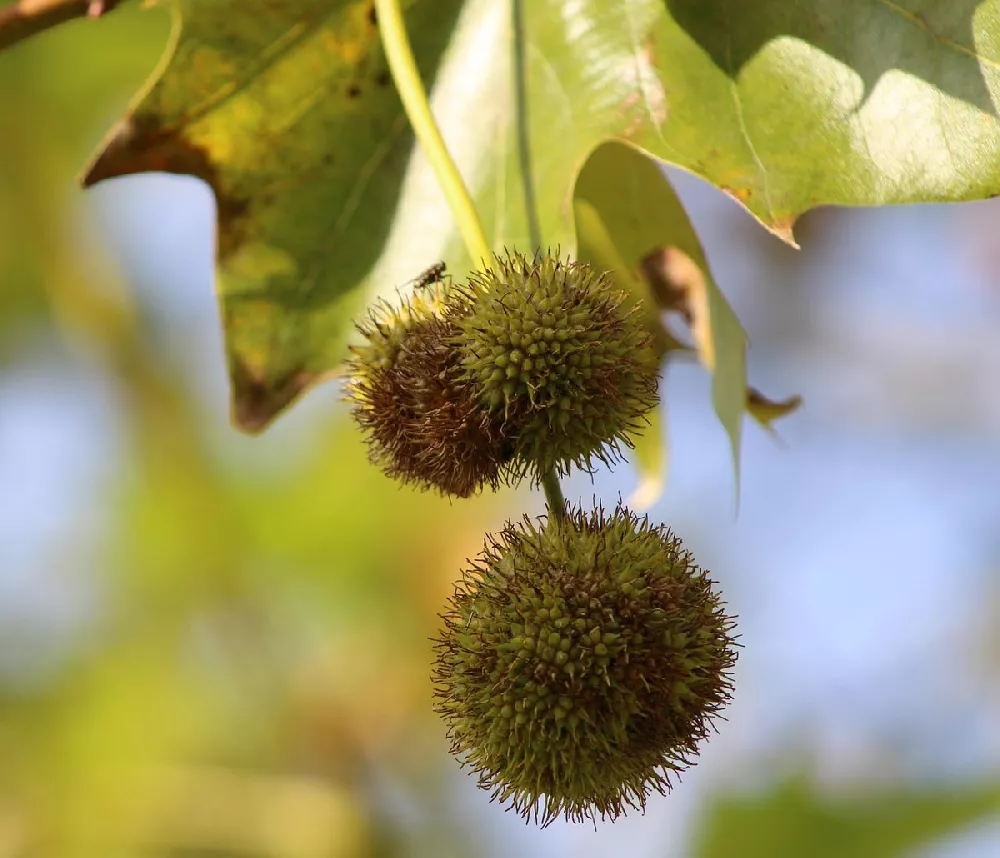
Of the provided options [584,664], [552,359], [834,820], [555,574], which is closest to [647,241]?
[552,359]

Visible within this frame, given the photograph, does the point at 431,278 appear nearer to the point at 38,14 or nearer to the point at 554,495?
the point at 554,495

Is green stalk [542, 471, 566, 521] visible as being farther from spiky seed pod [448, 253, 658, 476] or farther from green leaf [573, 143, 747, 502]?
green leaf [573, 143, 747, 502]

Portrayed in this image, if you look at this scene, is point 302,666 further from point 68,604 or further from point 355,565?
point 68,604

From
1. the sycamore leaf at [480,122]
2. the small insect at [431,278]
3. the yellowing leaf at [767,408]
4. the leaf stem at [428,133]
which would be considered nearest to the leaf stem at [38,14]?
the sycamore leaf at [480,122]

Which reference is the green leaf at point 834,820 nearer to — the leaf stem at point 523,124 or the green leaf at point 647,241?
the green leaf at point 647,241

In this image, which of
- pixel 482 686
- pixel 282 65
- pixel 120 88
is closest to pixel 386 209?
pixel 282 65

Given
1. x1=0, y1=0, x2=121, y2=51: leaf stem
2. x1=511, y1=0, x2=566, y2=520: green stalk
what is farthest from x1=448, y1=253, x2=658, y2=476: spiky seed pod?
x1=0, y1=0, x2=121, y2=51: leaf stem
